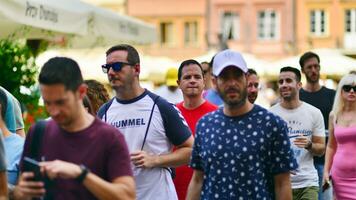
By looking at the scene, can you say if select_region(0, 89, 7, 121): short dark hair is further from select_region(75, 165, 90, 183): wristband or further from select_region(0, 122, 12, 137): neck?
select_region(75, 165, 90, 183): wristband

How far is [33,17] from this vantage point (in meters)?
10.8

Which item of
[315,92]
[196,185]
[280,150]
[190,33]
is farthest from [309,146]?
[190,33]

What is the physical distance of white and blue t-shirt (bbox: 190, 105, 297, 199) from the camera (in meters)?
6.14

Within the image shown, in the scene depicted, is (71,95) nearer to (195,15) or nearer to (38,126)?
(38,126)

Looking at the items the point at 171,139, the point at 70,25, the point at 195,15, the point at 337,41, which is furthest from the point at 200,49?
the point at 171,139

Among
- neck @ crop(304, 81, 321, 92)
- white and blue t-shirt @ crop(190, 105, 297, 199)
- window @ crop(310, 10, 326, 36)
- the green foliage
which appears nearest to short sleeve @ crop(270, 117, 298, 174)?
white and blue t-shirt @ crop(190, 105, 297, 199)

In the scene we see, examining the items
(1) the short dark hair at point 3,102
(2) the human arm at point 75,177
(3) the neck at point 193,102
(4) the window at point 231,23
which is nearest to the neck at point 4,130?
(1) the short dark hair at point 3,102

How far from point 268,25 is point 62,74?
5495 cm

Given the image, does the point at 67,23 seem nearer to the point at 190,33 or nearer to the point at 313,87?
the point at 313,87

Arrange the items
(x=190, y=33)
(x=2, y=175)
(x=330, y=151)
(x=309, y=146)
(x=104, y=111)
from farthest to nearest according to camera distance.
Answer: (x=190, y=33) < (x=330, y=151) < (x=309, y=146) < (x=104, y=111) < (x=2, y=175)

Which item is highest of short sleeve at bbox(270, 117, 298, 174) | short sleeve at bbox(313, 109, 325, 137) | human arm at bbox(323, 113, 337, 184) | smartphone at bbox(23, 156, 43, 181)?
smartphone at bbox(23, 156, 43, 181)

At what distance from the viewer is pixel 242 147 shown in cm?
614

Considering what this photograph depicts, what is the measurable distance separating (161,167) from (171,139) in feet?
0.76

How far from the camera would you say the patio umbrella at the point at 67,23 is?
10367 mm
